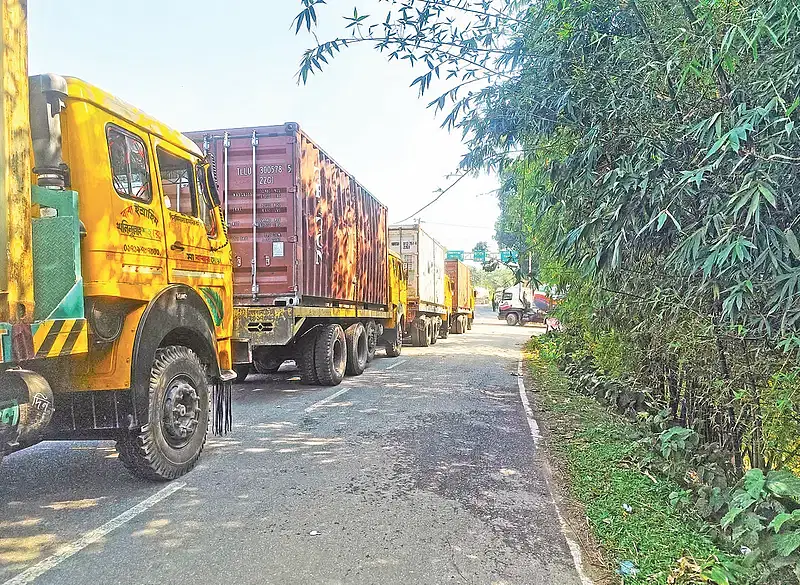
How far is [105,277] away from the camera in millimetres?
3656

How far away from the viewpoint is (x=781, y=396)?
3469mm

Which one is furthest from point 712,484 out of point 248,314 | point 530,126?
point 248,314

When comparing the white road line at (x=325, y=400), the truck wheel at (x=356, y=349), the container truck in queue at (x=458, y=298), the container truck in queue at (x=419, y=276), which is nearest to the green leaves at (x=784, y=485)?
the white road line at (x=325, y=400)

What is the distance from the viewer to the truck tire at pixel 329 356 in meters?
8.92

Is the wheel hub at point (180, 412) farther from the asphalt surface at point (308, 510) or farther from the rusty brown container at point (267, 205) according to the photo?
the rusty brown container at point (267, 205)

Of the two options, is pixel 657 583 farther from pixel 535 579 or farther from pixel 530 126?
pixel 530 126

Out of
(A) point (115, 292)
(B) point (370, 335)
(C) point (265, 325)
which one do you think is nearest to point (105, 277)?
(A) point (115, 292)

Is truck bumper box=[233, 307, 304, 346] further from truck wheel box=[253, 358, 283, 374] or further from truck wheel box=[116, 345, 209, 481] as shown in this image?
truck wheel box=[116, 345, 209, 481]

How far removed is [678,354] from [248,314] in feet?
17.9

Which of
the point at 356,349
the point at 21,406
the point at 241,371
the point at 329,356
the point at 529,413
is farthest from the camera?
the point at 356,349

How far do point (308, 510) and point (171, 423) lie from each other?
138 centimetres

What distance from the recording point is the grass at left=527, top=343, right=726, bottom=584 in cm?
313

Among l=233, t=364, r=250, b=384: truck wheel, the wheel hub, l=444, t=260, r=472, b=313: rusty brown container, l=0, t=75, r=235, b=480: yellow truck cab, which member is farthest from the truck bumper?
l=444, t=260, r=472, b=313: rusty brown container

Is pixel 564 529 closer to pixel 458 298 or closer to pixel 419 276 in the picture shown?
pixel 419 276
